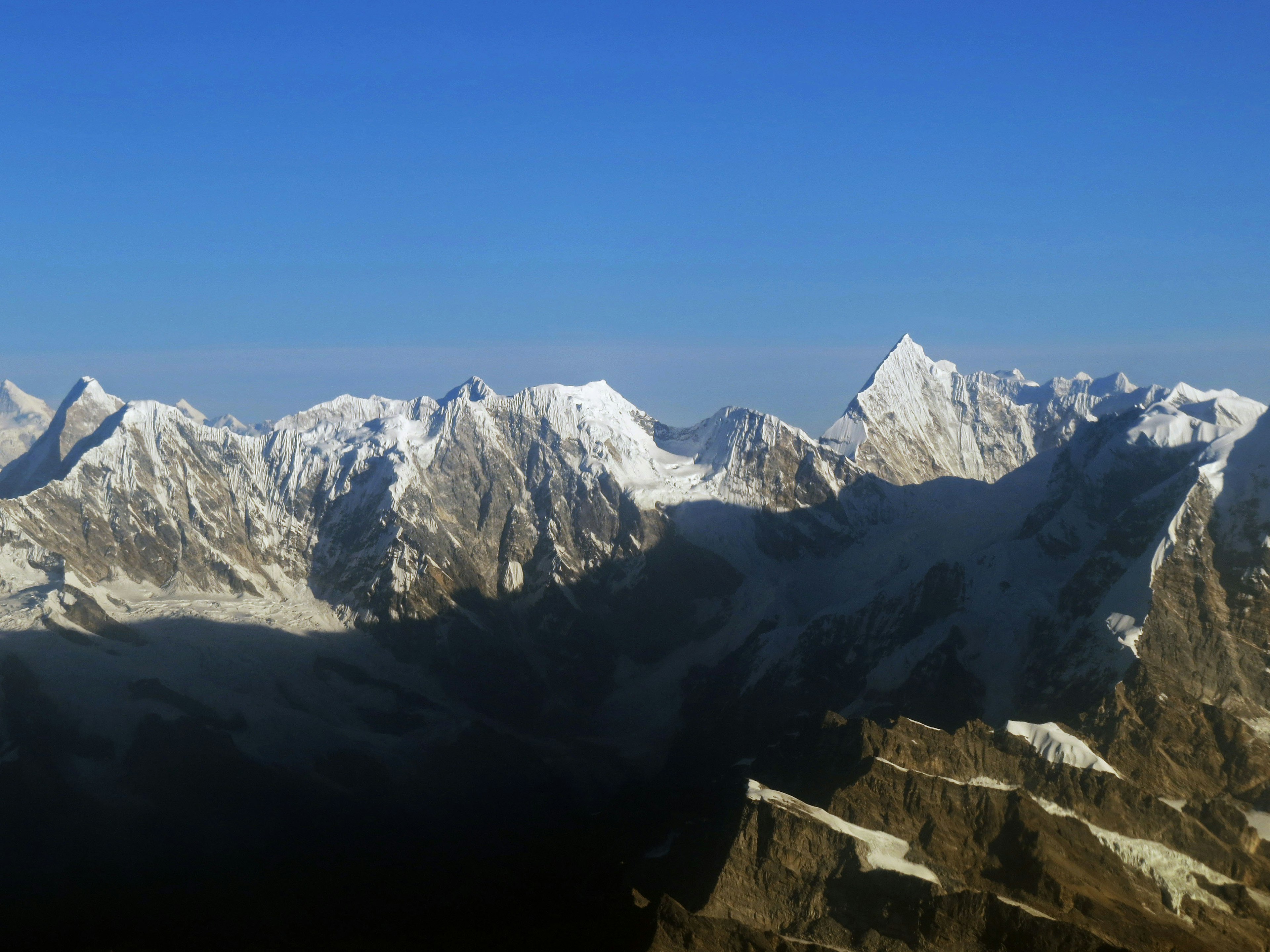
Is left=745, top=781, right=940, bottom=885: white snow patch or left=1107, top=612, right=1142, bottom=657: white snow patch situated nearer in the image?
left=745, top=781, right=940, bottom=885: white snow patch

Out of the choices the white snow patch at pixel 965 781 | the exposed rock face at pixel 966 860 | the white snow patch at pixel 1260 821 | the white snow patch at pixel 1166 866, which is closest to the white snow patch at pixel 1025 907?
the exposed rock face at pixel 966 860

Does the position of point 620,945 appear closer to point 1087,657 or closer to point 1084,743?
point 1084,743

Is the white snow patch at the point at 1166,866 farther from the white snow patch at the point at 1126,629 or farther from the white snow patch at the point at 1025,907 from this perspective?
the white snow patch at the point at 1126,629

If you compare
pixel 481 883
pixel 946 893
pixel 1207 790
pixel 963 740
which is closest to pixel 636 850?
pixel 481 883

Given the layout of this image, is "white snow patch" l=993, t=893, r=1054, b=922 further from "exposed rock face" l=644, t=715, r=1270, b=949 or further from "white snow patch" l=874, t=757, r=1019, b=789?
"white snow patch" l=874, t=757, r=1019, b=789

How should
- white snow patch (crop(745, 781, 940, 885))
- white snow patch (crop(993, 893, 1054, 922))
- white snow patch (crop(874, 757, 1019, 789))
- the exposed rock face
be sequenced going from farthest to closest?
white snow patch (crop(874, 757, 1019, 789)) → white snow patch (crop(745, 781, 940, 885)) → white snow patch (crop(993, 893, 1054, 922)) → the exposed rock face

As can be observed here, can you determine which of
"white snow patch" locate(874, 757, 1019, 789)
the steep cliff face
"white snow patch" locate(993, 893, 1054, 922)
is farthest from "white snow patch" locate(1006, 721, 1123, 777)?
"white snow patch" locate(993, 893, 1054, 922)
